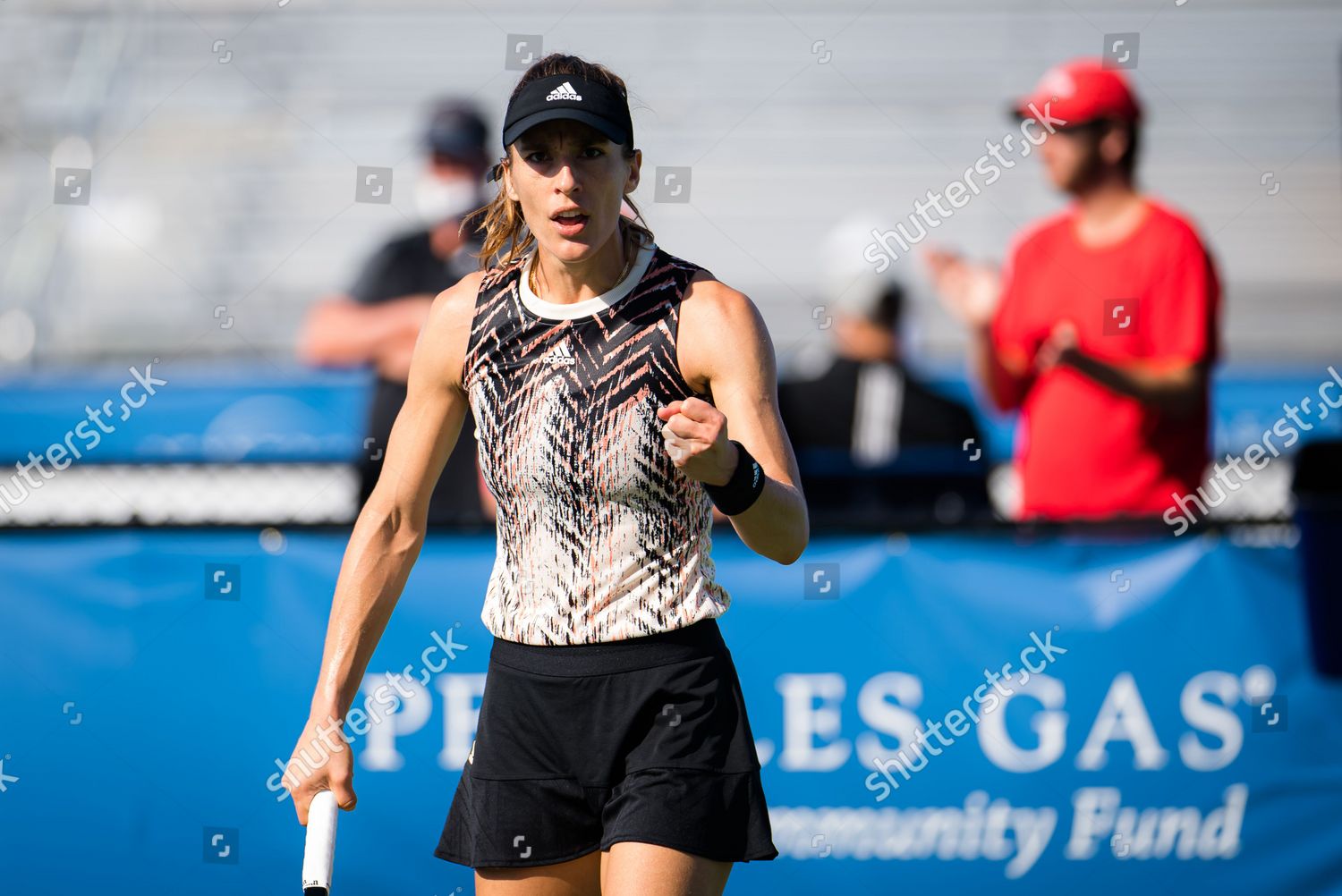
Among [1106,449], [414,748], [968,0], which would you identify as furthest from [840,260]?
[968,0]

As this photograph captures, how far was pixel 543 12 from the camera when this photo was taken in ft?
35.0

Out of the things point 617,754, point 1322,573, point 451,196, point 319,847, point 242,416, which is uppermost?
point 451,196

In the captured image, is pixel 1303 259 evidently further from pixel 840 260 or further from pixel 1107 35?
pixel 840 260

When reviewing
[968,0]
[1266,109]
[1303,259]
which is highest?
[968,0]

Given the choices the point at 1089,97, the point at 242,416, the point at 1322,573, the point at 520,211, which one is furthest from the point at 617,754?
the point at 242,416

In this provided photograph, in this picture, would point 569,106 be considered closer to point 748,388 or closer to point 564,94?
point 564,94

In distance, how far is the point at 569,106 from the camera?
2.69m

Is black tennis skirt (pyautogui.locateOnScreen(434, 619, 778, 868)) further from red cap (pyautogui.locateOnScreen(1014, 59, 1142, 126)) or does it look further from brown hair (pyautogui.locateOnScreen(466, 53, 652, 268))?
red cap (pyautogui.locateOnScreen(1014, 59, 1142, 126))

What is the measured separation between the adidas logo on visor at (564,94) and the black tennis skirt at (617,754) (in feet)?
3.33

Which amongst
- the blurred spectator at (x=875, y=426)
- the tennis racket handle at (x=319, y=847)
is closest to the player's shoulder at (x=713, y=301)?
the tennis racket handle at (x=319, y=847)

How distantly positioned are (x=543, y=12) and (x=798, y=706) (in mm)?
7276

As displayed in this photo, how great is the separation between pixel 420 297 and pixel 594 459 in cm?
353

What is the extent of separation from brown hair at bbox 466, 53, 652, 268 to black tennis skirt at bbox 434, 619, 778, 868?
0.79 m

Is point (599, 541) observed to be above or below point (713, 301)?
below
